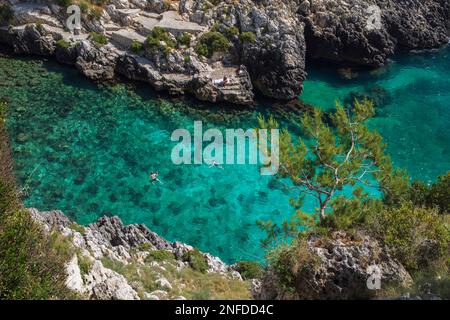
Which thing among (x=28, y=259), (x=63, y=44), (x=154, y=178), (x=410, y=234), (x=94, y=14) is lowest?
(x=154, y=178)

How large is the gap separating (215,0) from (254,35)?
7.53m

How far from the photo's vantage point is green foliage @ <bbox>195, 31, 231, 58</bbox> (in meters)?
48.5

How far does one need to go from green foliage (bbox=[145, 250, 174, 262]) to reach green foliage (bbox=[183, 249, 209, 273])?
1.08 meters

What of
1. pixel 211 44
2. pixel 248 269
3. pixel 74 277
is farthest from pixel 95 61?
pixel 74 277

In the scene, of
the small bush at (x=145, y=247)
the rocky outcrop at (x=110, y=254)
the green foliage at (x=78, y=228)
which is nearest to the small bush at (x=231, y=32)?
the rocky outcrop at (x=110, y=254)

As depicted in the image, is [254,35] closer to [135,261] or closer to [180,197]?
[180,197]

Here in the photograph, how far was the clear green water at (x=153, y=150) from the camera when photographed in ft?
109

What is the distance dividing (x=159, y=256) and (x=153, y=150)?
14864 millimetres

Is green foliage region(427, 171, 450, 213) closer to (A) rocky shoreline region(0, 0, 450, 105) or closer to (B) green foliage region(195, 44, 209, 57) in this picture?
(A) rocky shoreline region(0, 0, 450, 105)

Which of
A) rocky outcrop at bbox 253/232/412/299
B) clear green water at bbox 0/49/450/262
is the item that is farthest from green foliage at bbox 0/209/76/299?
clear green water at bbox 0/49/450/262

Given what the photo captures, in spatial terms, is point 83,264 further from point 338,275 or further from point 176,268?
point 338,275

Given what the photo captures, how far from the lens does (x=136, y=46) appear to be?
48.5 meters

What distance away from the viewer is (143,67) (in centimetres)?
4741
